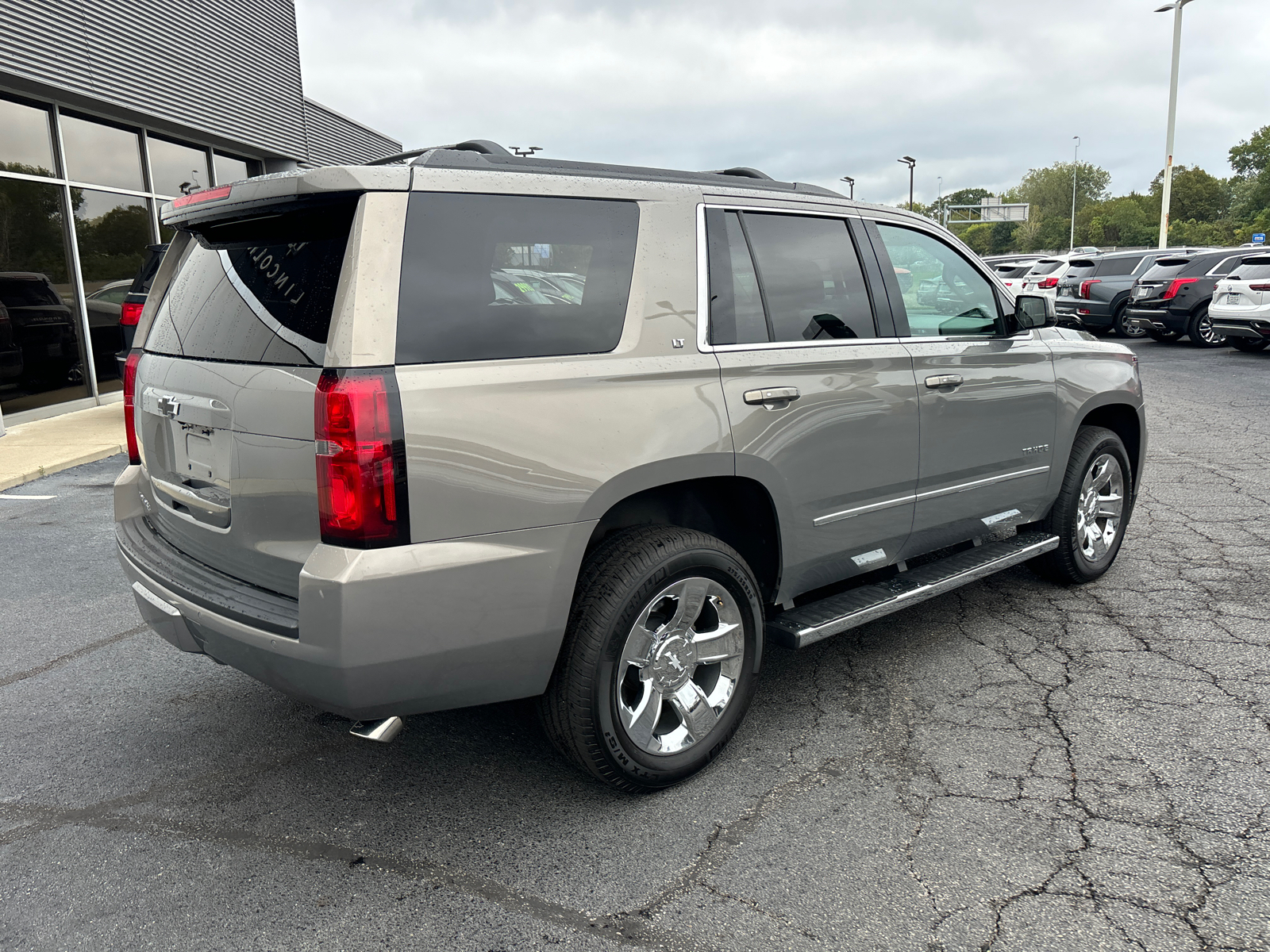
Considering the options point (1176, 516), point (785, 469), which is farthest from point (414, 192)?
point (1176, 516)

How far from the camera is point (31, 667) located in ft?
13.4

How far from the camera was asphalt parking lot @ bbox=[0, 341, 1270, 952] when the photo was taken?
241 centimetres

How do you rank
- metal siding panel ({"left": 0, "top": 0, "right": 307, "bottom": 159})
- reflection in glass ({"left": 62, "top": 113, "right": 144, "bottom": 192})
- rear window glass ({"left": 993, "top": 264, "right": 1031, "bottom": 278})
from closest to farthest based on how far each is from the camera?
metal siding panel ({"left": 0, "top": 0, "right": 307, "bottom": 159}) < reflection in glass ({"left": 62, "top": 113, "right": 144, "bottom": 192}) < rear window glass ({"left": 993, "top": 264, "right": 1031, "bottom": 278})

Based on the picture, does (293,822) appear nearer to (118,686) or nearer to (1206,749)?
(118,686)

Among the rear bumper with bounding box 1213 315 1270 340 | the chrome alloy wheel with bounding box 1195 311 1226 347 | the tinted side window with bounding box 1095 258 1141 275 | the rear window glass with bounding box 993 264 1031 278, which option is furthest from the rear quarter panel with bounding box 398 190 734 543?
the rear window glass with bounding box 993 264 1031 278

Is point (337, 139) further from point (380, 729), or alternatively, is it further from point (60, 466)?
point (380, 729)

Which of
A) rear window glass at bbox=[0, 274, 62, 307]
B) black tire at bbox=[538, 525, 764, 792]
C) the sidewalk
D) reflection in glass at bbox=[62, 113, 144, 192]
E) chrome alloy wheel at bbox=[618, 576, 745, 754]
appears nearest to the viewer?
black tire at bbox=[538, 525, 764, 792]

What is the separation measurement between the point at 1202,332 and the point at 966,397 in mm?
16493

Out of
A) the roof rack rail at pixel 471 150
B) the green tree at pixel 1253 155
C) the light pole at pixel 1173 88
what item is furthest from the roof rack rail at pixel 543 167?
the green tree at pixel 1253 155

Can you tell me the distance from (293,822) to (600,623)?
1.13m

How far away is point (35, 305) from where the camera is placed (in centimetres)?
1137

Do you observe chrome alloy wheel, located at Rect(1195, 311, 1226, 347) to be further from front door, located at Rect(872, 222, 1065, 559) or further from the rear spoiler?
the rear spoiler

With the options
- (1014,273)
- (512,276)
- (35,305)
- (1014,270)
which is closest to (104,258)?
(35,305)

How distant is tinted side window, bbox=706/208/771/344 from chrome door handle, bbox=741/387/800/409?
0.59 feet
